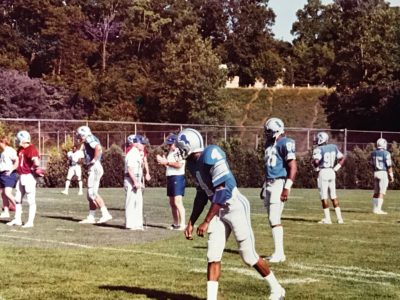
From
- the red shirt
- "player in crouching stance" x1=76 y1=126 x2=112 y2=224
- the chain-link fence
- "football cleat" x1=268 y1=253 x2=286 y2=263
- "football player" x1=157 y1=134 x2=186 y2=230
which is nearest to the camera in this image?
"football cleat" x1=268 y1=253 x2=286 y2=263

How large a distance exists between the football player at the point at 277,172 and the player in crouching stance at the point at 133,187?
192 inches

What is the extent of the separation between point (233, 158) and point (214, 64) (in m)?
36.2

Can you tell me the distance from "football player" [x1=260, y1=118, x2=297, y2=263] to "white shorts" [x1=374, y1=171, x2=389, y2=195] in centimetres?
1152

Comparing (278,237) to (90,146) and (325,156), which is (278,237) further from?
(325,156)

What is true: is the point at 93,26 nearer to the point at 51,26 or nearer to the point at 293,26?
the point at 51,26

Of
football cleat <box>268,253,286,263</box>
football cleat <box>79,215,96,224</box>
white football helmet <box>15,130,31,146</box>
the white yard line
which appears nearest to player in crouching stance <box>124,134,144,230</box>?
football cleat <box>79,215,96,224</box>

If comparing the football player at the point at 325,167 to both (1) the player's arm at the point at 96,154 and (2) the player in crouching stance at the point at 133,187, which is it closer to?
(2) the player in crouching stance at the point at 133,187

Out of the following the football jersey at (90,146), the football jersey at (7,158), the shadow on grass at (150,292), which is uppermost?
the football jersey at (90,146)

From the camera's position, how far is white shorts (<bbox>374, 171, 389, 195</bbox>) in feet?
78.5

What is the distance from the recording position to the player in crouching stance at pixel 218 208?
8875mm

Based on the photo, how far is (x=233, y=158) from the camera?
4238 centimetres

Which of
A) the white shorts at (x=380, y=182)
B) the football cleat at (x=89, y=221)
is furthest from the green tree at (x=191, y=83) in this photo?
the football cleat at (x=89, y=221)

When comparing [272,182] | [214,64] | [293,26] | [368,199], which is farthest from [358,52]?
[272,182]

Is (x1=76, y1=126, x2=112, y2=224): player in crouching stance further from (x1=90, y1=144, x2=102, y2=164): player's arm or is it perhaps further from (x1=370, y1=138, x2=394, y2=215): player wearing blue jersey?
(x1=370, y1=138, x2=394, y2=215): player wearing blue jersey
